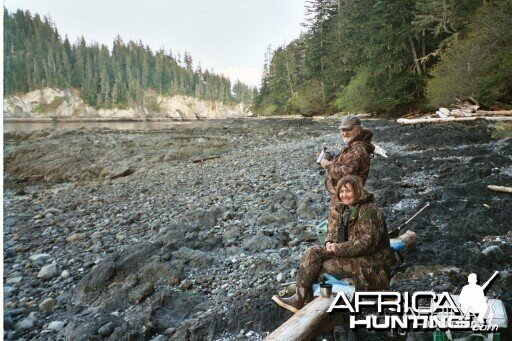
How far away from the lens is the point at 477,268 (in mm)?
2453

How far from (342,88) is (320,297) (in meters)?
3.90

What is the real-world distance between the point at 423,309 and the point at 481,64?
5216 millimetres

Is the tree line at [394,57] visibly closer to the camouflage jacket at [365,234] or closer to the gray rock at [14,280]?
the camouflage jacket at [365,234]

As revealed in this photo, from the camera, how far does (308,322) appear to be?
1.83 meters

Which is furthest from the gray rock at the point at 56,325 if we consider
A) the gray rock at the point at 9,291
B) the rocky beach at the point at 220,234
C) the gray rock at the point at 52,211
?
the gray rock at the point at 52,211

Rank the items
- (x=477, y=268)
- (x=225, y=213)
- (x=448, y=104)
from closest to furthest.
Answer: (x=477, y=268)
(x=225, y=213)
(x=448, y=104)

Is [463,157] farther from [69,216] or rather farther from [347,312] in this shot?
[69,216]

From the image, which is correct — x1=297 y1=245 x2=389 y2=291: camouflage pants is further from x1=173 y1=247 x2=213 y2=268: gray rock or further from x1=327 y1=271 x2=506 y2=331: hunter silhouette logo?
x1=173 y1=247 x2=213 y2=268: gray rock

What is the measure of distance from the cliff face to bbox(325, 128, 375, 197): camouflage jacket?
2831 millimetres

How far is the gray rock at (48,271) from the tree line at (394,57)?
11.4 ft

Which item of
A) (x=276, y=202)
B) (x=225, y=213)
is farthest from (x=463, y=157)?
(x=225, y=213)

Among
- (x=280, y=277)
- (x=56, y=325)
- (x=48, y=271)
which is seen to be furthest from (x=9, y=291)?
(x=280, y=277)

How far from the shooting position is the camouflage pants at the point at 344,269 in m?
2.00

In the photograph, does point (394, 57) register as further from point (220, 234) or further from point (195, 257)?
point (195, 257)
